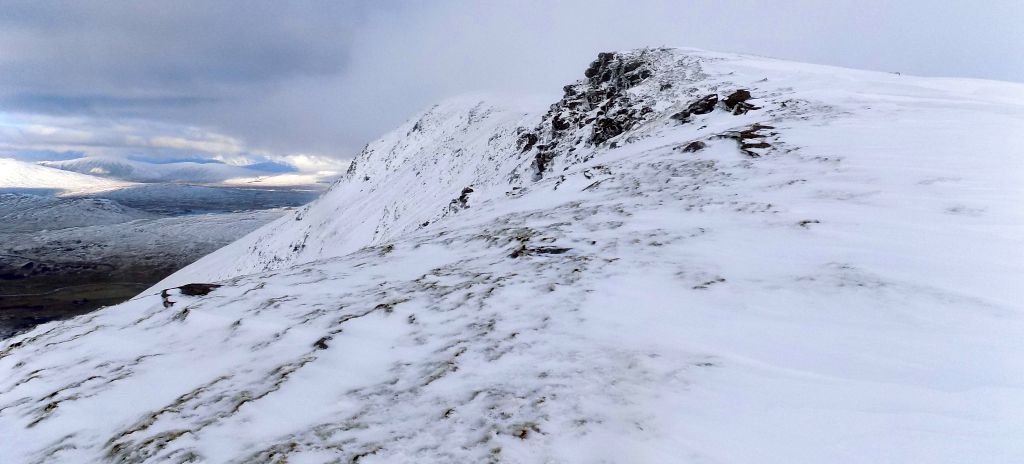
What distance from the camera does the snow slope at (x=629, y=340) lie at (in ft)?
10.2

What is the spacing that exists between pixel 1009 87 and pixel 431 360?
68.7 ft

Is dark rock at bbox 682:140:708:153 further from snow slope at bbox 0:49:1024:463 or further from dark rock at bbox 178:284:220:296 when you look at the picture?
dark rock at bbox 178:284:220:296

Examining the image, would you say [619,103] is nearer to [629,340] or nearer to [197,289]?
[197,289]

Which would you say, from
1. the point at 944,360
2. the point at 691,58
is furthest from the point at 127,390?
the point at 691,58

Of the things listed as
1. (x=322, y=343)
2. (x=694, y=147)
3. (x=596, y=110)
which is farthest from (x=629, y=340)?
(x=596, y=110)

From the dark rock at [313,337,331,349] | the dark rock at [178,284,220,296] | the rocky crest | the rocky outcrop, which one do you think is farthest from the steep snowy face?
the dark rock at [313,337,331,349]

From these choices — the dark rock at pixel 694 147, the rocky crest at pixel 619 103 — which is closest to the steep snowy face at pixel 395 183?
the rocky crest at pixel 619 103

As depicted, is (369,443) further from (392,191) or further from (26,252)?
(26,252)

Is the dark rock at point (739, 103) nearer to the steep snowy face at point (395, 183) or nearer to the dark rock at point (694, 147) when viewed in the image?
the dark rock at point (694, 147)

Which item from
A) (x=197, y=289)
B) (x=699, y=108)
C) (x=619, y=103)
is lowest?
(x=197, y=289)

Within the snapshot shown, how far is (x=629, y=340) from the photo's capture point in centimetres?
429

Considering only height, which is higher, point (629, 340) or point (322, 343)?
point (629, 340)

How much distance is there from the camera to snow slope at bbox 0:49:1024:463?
3.11 meters

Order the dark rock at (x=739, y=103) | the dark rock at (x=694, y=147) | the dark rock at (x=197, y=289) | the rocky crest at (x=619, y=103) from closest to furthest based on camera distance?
the dark rock at (x=197, y=289), the dark rock at (x=694, y=147), the dark rock at (x=739, y=103), the rocky crest at (x=619, y=103)
